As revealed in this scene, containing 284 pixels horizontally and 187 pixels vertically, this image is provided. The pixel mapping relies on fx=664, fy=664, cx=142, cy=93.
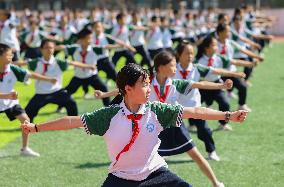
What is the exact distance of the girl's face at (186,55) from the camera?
8.73 meters

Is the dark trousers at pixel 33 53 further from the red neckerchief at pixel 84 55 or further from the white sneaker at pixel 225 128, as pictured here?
the white sneaker at pixel 225 128

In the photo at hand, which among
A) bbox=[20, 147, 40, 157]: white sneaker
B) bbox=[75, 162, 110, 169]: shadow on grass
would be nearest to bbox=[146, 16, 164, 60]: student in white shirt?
bbox=[20, 147, 40, 157]: white sneaker

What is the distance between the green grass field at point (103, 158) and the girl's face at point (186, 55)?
137cm

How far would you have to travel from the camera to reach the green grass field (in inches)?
318

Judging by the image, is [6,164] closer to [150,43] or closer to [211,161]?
[211,161]

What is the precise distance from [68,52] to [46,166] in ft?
15.5

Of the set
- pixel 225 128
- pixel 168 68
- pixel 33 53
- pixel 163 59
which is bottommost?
pixel 33 53

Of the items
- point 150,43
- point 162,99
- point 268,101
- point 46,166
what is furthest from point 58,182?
point 150,43

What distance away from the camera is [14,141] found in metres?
10.6

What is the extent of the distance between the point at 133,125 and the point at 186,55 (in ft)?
12.6

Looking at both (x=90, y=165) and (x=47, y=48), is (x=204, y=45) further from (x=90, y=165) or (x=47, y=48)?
(x=90, y=165)

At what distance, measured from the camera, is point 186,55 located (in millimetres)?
8781

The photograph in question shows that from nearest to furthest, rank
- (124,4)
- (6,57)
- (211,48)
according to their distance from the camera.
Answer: (6,57), (211,48), (124,4)

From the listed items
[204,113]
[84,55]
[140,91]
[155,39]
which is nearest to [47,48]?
[84,55]
